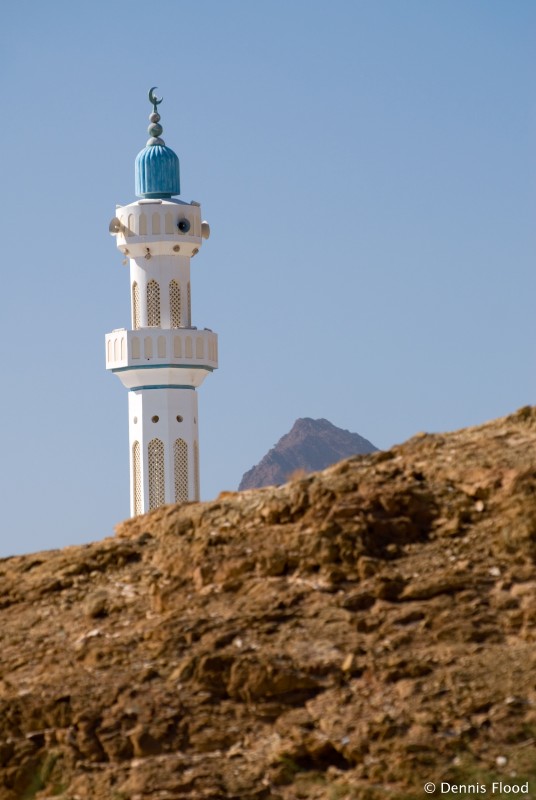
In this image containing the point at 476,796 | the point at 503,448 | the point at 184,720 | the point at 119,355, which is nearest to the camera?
the point at 476,796

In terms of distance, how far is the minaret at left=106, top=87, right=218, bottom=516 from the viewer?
44503 millimetres

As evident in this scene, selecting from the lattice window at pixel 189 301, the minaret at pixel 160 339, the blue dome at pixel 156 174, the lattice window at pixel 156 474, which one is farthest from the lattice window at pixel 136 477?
the blue dome at pixel 156 174

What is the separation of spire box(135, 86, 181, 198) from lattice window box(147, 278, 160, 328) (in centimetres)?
207

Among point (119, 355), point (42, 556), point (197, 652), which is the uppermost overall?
point (119, 355)

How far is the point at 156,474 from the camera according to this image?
45562 millimetres

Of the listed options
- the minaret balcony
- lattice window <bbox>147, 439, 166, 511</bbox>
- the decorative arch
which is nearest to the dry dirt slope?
the minaret balcony

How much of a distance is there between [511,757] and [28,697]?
2.61 m

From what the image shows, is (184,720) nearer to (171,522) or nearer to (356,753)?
(356,753)

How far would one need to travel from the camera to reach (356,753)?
9.48 meters

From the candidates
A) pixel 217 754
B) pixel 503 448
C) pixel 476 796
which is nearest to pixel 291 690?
pixel 217 754

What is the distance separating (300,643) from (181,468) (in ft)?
116

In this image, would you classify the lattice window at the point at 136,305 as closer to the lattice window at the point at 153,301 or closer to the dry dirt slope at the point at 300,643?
the lattice window at the point at 153,301

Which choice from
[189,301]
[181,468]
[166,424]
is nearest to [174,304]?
[189,301]

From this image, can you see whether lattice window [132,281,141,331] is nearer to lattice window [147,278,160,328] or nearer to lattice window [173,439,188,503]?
lattice window [147,278,160,328]
